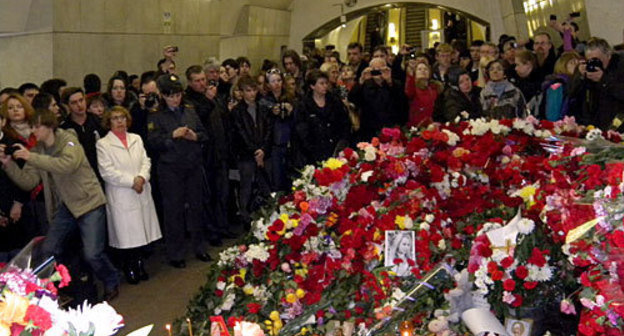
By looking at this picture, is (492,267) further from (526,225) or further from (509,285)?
(526,225)

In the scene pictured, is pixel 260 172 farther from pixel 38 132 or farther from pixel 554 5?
pixel 554 5

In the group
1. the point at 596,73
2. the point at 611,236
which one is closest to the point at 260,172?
the point at 596,73

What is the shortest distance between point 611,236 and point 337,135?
6082mm

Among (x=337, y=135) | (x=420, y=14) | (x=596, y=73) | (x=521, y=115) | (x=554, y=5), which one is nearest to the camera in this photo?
(x=596, y=73)

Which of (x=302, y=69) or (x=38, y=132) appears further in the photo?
(x=302, y=69)

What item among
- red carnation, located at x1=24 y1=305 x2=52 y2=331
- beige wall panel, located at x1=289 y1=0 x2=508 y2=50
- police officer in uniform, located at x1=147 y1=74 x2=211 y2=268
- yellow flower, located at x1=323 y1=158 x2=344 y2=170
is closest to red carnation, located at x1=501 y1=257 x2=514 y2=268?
yellow flower, located at x1=323 y1=158 x2=344 y2=170

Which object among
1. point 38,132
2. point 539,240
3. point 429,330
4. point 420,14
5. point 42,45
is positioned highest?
point 420,14

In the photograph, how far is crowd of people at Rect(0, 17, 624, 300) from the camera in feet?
21.7

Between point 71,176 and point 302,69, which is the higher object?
point 302,69

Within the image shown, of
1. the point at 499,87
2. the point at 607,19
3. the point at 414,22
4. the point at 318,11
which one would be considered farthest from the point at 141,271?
the point at 414,22

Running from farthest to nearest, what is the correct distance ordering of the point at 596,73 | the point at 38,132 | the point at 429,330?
1. the point at 596,73
2. the point at 38,132
3. the point at 429,330

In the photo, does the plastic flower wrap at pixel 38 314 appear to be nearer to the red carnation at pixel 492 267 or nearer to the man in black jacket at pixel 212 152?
the red carnation at pixel 492 267

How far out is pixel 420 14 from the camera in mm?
29391

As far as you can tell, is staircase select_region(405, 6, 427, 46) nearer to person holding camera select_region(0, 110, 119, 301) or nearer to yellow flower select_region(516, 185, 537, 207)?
person holding camera select_region(0, 110, 119, 301)
